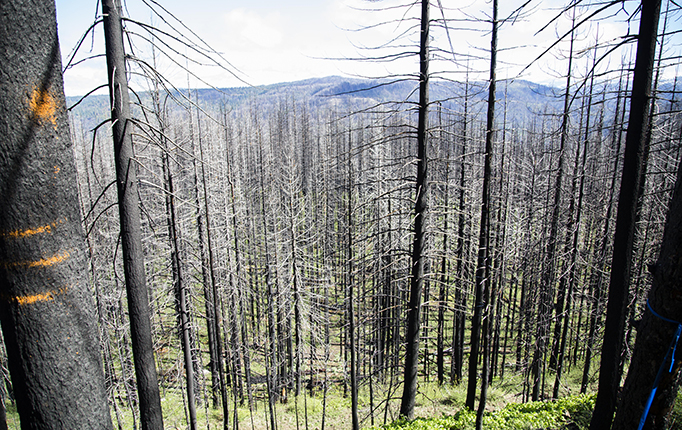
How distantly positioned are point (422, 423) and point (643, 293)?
28.6ft

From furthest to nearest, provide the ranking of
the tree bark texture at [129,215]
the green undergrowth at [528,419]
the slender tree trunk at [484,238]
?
the green undergrowth at [528,419], the slender tree trunk at [484,238], the tree bark texture at [129,215]

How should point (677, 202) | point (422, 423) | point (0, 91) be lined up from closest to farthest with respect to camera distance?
point (0, 91), point (677, 202), point (422, 423)

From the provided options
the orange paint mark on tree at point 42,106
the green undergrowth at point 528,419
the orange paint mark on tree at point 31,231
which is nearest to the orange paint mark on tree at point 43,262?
the orange paint mark on tree at point 31,231

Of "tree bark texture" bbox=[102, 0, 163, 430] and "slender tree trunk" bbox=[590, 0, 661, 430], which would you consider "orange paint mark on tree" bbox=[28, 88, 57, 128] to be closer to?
"tree bark texture" bbox=[102, 0, 163, 430]

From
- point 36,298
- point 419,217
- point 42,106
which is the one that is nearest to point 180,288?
point 419,217

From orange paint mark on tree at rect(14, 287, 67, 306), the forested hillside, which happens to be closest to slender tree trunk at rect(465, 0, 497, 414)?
the forested hillside

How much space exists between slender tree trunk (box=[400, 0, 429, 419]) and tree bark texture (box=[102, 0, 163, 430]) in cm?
464

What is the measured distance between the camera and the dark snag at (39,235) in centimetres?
180

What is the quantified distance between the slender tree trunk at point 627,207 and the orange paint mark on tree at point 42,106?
6.19m

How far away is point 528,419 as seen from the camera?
7367 mm

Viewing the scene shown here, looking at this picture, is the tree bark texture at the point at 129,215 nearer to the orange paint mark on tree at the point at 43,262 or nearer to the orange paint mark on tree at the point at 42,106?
the orange paint mark on tree at the point at 42,106

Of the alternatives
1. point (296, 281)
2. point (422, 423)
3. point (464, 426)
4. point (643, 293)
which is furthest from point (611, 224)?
point (296, 281)

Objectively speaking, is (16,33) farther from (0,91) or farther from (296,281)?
(296,281)

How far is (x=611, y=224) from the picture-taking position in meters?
11.7
